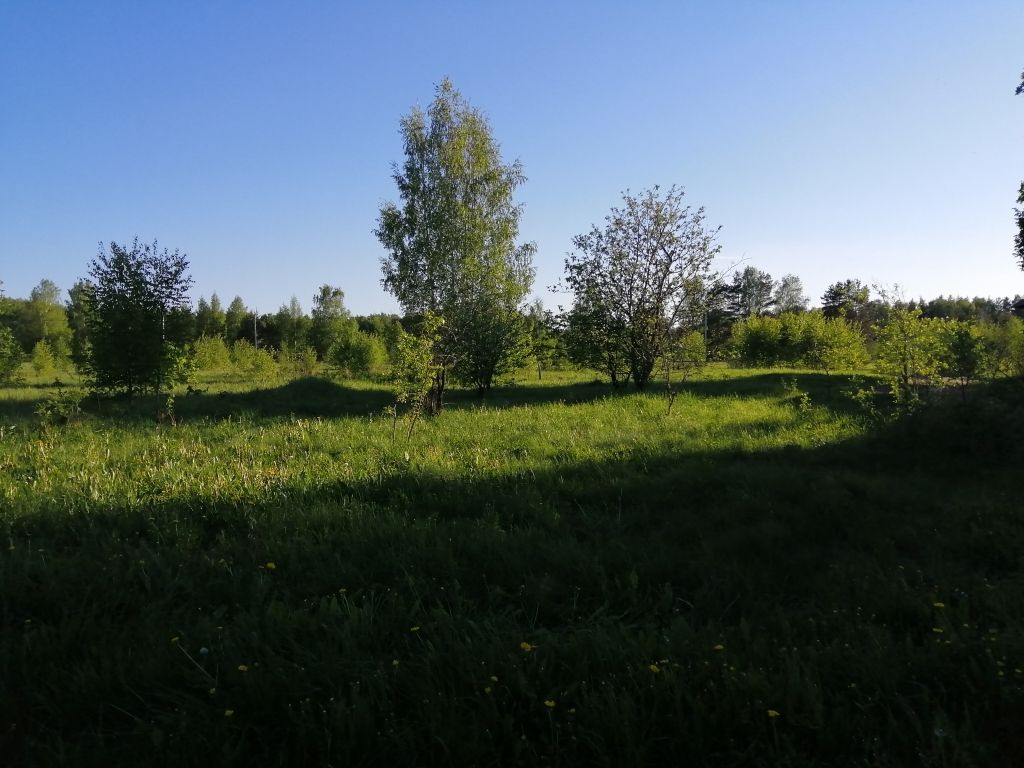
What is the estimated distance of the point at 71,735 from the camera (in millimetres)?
2645

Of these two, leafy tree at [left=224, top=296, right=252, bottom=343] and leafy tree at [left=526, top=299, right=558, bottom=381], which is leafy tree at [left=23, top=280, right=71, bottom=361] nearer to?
leafy tree at [left=224, top=296, right=252, bottom=343]

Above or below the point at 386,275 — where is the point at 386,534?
below

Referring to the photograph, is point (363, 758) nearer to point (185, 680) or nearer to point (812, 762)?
point (185, 680)

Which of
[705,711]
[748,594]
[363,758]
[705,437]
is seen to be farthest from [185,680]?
[705,437]

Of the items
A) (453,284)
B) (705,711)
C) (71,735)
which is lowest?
(71,735)

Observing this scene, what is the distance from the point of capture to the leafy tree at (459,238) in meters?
18.4

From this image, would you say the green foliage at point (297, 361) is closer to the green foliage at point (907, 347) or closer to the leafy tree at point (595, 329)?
the leafy tree at point (595, 329)

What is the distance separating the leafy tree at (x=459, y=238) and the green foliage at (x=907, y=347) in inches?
440

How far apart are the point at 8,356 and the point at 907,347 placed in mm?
32724

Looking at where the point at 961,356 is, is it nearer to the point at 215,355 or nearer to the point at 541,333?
the point at 541,333

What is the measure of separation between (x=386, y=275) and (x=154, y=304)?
719cm

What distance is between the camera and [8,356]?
24.8 metres

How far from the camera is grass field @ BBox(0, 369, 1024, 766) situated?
2.48 metres

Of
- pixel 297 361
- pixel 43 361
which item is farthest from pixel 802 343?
pixel 43 361
